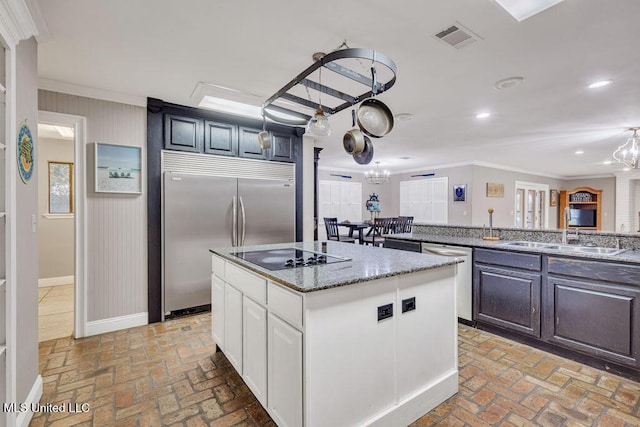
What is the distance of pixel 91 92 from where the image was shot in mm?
2934

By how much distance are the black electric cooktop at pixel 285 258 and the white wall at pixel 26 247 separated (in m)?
1.20

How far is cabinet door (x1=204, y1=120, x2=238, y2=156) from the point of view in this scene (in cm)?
361

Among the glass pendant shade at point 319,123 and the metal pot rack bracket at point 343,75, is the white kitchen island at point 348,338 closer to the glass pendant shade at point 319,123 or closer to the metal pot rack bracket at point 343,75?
the glass pendant shade at point 319,123

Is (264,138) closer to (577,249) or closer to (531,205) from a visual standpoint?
(577,249)

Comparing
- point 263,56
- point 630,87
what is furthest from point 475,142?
point 263,56

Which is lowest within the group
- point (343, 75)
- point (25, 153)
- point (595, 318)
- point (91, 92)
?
point (595, 318)

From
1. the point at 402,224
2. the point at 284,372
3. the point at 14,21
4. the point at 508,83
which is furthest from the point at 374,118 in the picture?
the point at 402,224

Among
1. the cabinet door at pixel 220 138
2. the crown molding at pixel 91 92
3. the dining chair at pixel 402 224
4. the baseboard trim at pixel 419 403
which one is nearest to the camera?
the baseboard trim at pixel 419 403

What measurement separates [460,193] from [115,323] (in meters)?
7.15

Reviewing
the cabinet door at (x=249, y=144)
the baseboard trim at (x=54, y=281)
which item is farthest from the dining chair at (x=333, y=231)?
the baseboard trim at (x=54, y=281)

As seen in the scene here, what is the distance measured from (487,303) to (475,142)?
10.8 ft

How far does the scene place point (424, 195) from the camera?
8.41m

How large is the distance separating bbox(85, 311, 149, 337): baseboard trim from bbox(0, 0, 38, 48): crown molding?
246 cm

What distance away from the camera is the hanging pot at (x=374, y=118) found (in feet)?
5.66
